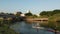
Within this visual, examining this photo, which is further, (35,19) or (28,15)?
(28,15)

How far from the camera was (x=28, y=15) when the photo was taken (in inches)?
3125

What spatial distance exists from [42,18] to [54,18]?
478 inches

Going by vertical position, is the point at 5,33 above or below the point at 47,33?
above

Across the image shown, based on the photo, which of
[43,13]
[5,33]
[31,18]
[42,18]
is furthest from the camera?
[43,13]

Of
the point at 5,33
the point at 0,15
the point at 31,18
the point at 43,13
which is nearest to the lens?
the point at 5,33

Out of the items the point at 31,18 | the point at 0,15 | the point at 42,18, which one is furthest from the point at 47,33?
the point at 31,18

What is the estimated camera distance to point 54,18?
5838cm

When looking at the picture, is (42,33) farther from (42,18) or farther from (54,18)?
(42,18)

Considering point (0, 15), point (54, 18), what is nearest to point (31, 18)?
point (54, 18)

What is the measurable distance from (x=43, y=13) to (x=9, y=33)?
224 ft

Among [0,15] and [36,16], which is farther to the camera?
[36,16]

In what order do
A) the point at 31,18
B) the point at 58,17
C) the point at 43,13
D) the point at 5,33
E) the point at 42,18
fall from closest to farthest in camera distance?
the point at 5,33, the point at 58,17, the point at 42,18, the point at 31,18, the point at 43,13

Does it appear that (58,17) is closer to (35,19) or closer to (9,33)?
(35,19)

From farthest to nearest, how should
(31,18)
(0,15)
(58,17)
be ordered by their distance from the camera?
(31,18)
(58,17)
(0,15)
